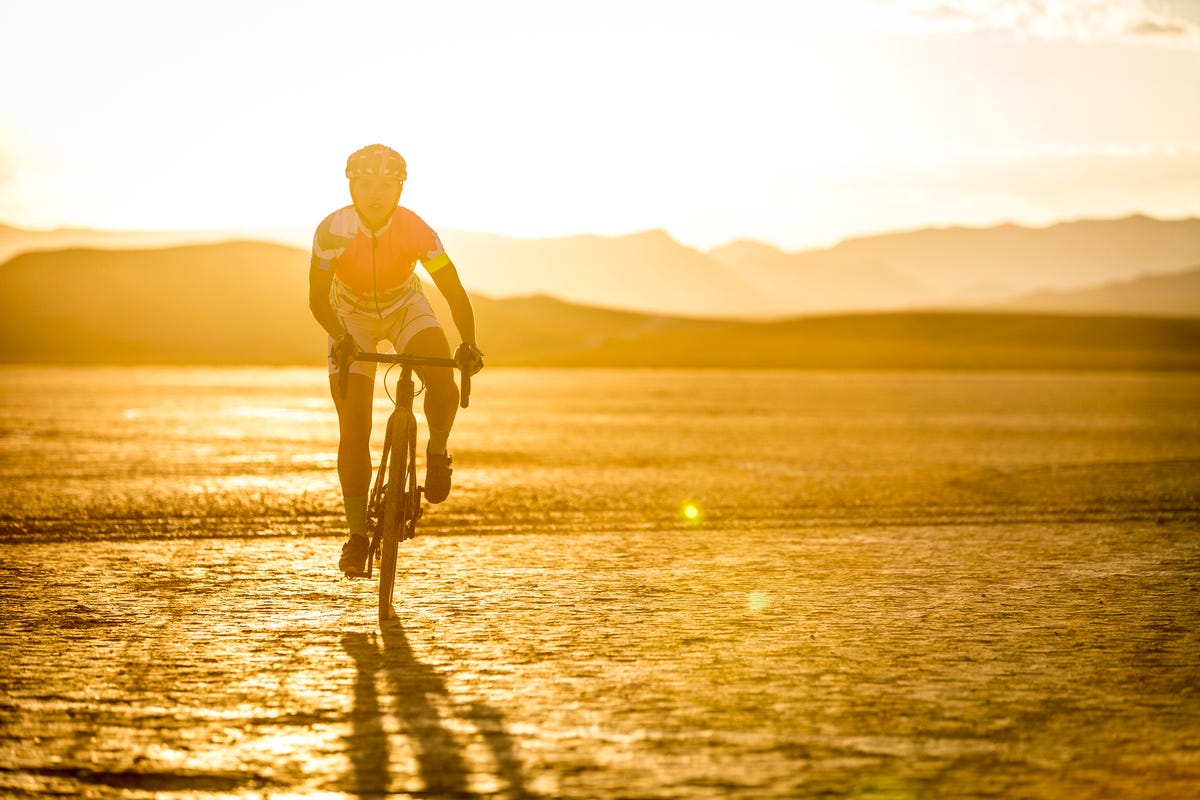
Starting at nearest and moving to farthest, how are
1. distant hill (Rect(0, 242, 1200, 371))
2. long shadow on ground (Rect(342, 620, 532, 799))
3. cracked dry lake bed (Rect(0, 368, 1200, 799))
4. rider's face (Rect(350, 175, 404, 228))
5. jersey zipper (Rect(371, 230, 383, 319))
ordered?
long shadow on ground (Rect(342, 620, 532, 799)), cracked dry lake bed (Rect(0, 368, 1200, 799)), rider's face (Rect(350, 175, 404, 228)), jersey zipper (Rect(371, 230, 383, 319)), distant hill (Rect(0, 242, 1200, 371))

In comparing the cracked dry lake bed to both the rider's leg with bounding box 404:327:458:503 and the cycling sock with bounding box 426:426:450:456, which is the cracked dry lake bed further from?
the cycling sock with bounding box 426:426:450:456

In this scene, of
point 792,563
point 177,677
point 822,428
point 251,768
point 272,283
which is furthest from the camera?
point 272,283

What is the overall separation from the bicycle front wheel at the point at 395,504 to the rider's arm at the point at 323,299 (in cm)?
53

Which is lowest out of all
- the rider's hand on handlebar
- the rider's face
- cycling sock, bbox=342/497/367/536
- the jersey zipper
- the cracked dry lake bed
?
the cracked dry lake bed

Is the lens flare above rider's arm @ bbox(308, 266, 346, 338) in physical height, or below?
below

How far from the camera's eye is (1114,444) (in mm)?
19594

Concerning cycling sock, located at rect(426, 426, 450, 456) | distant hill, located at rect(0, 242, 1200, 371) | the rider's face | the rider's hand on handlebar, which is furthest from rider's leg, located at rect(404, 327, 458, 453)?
distant hill, located at rect(0, 242, 1200, 371)

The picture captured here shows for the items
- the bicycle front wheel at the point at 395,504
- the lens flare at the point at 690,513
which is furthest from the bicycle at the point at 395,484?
the lens flare at the point at 690,513

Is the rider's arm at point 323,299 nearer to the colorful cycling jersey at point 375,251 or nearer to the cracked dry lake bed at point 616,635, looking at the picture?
the colorful cycling jersey at point 375,251

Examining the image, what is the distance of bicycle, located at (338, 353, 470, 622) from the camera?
703 cm

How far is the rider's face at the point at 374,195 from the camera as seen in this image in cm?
721

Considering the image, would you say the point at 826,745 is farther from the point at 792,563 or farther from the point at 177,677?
the point at 792,563

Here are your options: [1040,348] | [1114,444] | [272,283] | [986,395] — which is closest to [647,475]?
[1114,444]

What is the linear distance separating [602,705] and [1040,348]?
81.6m
